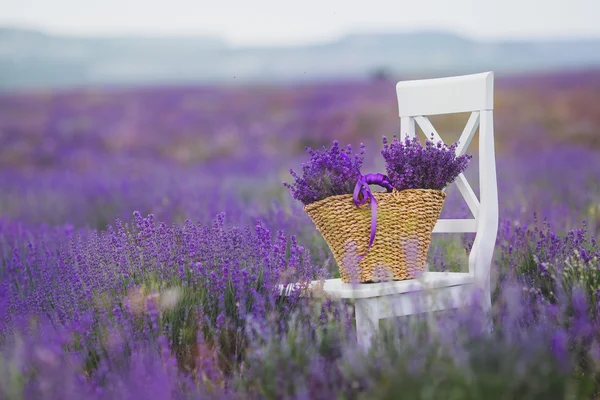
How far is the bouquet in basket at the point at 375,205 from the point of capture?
299 centimetres

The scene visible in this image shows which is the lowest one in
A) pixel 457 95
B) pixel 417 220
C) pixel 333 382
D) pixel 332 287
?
pixel 333 382

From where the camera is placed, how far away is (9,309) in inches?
132

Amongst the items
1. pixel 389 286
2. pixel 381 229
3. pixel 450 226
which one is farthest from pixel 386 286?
pixel 450 226

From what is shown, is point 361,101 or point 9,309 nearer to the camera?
point 9,309

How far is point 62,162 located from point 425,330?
32.3 feet

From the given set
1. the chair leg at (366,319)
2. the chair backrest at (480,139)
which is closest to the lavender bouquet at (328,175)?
the chair leg at (366,319)

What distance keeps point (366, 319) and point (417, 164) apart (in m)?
0.57

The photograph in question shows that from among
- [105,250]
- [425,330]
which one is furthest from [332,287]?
[105,250]

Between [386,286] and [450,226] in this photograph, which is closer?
[386,286]

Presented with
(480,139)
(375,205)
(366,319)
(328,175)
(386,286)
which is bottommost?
(366,319)

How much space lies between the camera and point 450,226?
134 inches

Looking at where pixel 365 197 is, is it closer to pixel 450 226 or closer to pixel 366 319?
pixel 366 319

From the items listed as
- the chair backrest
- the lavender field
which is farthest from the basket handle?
the chair backrest

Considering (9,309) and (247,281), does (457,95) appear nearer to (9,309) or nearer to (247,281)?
(247,281)
